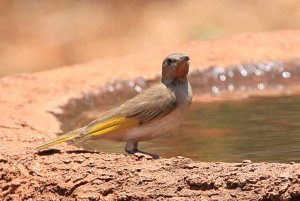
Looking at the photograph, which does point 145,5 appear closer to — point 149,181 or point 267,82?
point 267,82

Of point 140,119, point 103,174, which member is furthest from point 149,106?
point 103,174

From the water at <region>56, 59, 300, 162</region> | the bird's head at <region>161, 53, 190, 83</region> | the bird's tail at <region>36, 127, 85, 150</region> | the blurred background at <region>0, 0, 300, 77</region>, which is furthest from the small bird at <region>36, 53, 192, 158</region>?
the blurred background at <region>0, 0, 300, 77</region>

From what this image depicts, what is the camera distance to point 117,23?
1977 centimetres

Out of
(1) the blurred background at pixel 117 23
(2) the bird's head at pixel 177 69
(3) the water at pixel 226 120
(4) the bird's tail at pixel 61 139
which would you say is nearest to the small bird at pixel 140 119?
(4) the bird's tail at pixel 61 139

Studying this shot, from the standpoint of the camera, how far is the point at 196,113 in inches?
433

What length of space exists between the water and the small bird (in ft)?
1.56

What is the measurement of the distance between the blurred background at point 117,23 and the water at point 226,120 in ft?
19.2

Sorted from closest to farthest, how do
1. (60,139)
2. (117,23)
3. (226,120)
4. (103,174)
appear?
1. (103,174)
2. (60,139)
3. (226,120)
4. (117,23)

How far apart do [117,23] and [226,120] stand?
9.71m

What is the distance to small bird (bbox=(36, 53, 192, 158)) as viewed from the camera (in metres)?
8.04

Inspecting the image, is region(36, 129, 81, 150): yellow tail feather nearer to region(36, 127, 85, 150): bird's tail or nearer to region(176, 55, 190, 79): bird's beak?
region(36, 127, 85, 150): bird's tail

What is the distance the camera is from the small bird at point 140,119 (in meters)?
8.04

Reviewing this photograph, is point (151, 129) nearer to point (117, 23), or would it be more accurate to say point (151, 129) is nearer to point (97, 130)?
point (97, 130)

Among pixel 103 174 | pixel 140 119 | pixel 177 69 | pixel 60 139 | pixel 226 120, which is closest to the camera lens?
pixel 103 174
